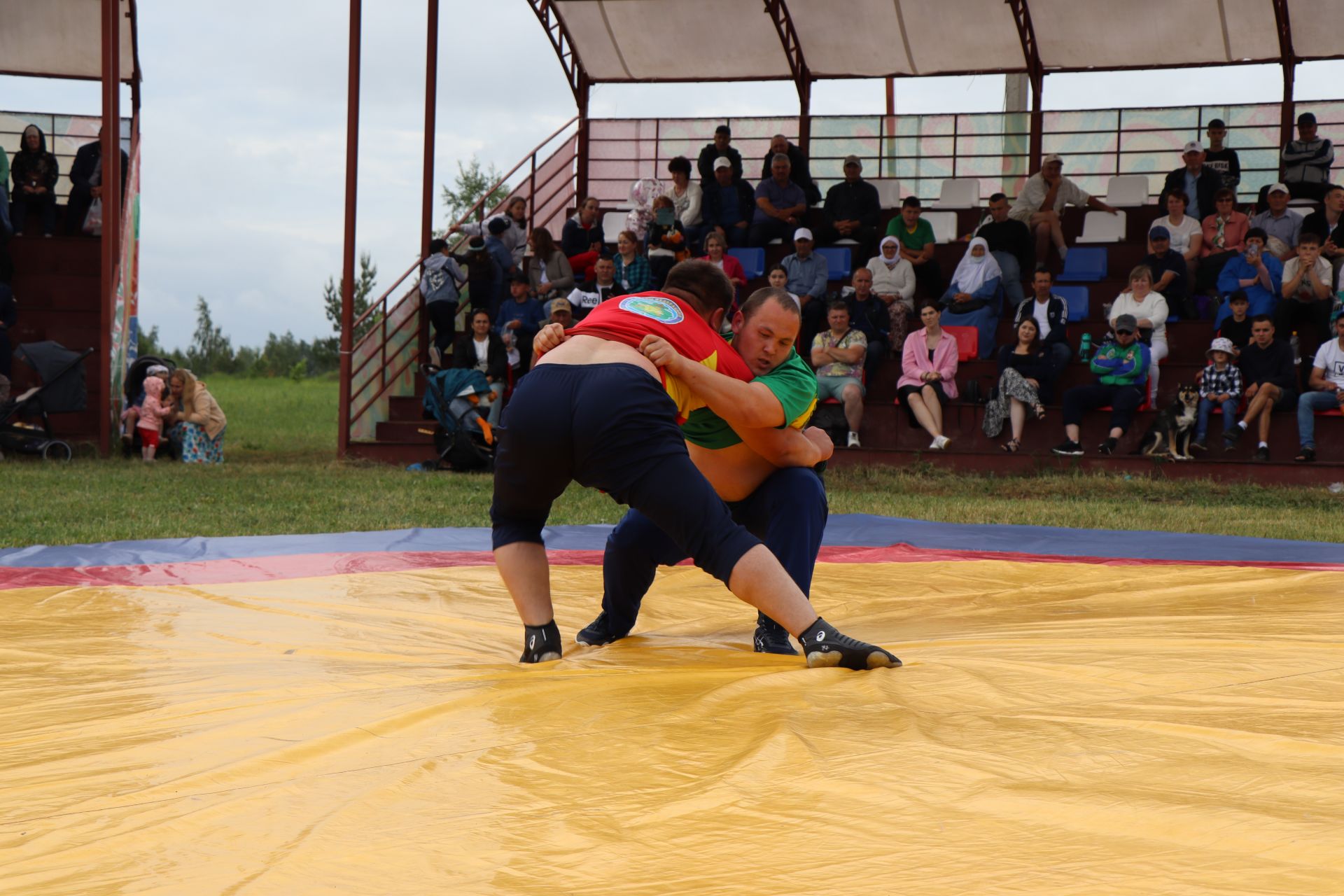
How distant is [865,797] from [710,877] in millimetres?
329

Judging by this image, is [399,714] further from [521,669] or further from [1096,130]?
[1096,130]

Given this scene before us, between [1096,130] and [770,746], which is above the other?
[1096,130]

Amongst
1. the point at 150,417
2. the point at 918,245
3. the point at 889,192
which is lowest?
the point at 150,417

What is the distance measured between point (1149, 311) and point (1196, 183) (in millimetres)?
2088

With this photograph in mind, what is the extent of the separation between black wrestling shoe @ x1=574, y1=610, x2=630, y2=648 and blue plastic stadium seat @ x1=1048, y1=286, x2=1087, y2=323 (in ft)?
26.3

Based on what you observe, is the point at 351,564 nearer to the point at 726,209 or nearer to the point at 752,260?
the point at 752,260

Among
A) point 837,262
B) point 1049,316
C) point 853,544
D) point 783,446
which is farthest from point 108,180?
point 783,446

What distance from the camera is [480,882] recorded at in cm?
147

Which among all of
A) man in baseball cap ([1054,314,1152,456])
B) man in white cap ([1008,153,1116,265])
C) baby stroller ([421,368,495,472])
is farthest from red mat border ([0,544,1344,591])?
man in white cap ([1008,153,1116,265])

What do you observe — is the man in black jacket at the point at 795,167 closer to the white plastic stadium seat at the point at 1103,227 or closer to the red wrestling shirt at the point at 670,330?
the white plastic stadium seat at the point at 1103,227

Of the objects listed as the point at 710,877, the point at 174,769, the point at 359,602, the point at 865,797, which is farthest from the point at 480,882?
the point at 359,602

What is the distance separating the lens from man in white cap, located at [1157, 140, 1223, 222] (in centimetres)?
1064

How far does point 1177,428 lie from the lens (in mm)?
8812

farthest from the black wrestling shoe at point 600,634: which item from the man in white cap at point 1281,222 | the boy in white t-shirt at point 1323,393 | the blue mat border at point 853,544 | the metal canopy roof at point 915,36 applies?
the metal canopy roof at point 915,36
